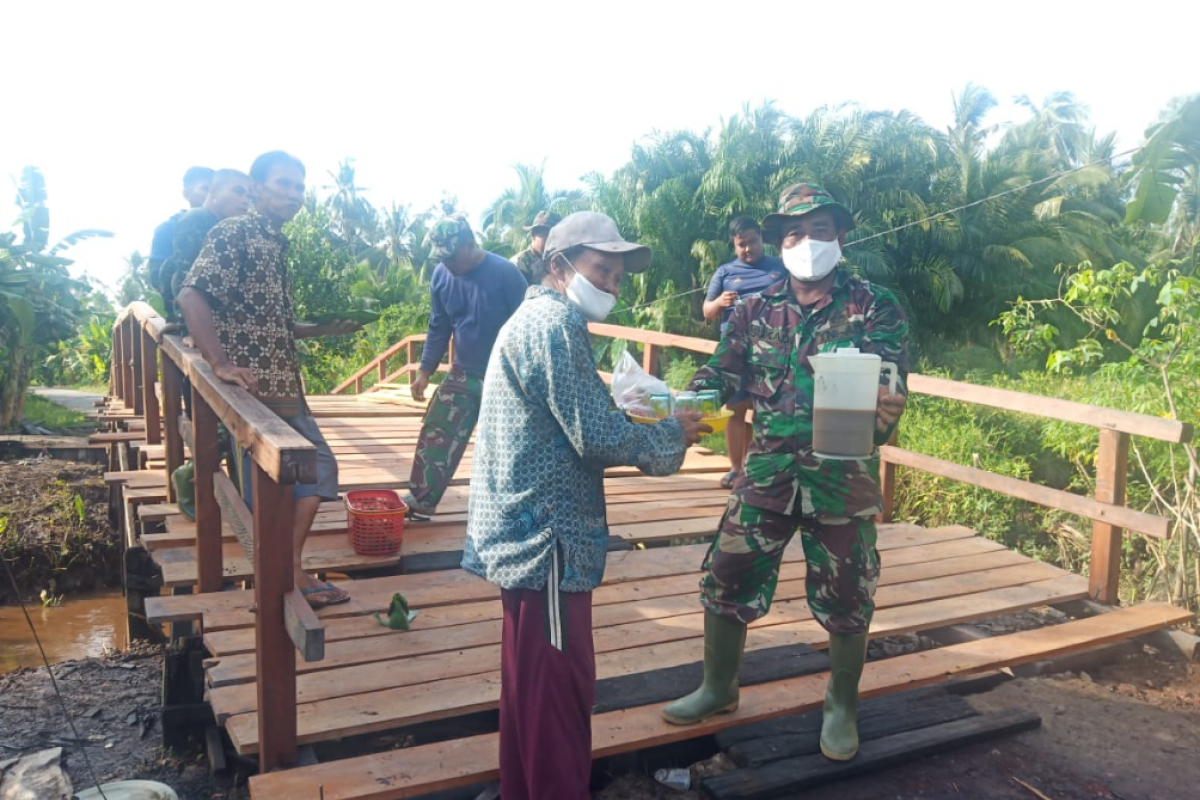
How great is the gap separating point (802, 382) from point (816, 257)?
0.37m

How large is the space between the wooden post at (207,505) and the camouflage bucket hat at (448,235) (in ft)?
4.08

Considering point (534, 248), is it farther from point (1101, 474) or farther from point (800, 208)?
point (1101, 474)

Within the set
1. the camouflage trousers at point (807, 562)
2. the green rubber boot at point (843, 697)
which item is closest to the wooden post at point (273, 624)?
the camouflage trousers at point (807, 562)

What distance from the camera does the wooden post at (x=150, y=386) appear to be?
656 cm

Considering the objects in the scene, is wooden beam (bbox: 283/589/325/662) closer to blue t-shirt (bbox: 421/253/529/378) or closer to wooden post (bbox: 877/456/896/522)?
blue t-shirt (bbox: 421/253/529/378)

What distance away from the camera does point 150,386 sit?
21.5ft

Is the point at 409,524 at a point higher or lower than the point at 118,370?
lower

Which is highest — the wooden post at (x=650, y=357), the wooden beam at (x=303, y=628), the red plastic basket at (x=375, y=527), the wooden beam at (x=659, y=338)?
the wooden beam at (x=659, y=338)

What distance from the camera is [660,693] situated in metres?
3.24

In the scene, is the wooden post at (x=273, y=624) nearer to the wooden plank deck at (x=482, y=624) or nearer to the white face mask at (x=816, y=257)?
the wooden plank deck at (x=482, y=624)

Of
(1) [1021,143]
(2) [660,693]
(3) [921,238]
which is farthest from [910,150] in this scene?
(2) [660,693]

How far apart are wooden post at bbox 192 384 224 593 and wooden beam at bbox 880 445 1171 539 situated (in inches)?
136

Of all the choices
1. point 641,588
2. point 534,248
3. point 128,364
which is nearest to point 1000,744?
point 641,588

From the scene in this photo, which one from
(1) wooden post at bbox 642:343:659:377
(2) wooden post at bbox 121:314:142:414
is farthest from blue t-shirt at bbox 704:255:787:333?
(2) wooden post at bbox 121:314:142:414
